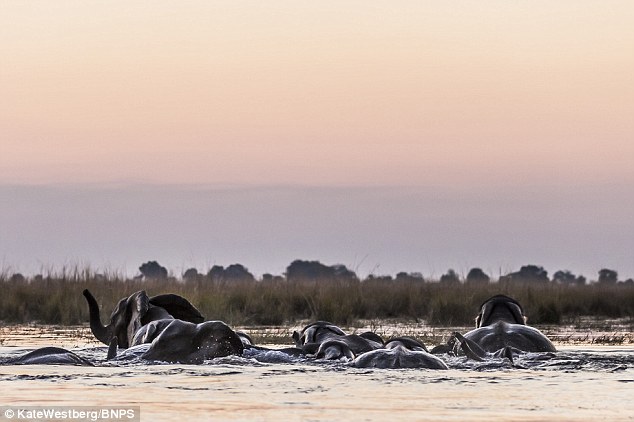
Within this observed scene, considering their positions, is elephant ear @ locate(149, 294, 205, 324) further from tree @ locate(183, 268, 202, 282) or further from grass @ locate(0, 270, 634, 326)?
tree @ locate(183, 268, 202, 282)

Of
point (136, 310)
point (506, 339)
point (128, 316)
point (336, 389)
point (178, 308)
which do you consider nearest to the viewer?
point (336, 389)

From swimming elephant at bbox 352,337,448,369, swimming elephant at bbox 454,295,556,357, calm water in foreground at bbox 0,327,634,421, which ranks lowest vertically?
calm water in foreground at bbox 0,327,634,421

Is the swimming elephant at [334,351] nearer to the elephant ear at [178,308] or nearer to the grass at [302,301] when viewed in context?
the elephant ear at [178,308]

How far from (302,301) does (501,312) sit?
9575mm

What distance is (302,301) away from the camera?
2066 cm

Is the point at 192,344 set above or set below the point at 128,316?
below

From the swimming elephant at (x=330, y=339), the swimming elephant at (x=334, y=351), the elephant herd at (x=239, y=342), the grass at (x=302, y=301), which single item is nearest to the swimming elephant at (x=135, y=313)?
the elephant herd at (x=239, y=342)

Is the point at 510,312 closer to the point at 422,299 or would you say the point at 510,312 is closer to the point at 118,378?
the point at 118,378

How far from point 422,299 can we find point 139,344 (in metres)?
11.9

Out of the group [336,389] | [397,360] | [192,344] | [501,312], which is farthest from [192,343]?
[501,312]

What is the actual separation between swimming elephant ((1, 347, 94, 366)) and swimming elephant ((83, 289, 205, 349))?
1130 mm

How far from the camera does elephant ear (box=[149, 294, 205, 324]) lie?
11070mm

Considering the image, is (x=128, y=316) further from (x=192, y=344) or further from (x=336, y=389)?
(x=336, y=389)

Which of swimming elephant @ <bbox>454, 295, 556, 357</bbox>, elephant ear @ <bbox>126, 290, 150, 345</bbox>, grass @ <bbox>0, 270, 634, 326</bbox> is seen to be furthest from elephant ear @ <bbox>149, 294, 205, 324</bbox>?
grass @ <bbox>0, 270, 634, 326</bbox>
